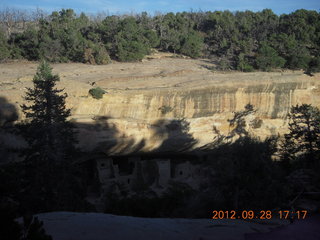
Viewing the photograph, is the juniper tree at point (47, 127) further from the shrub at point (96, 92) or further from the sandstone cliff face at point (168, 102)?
the shrub at point (96, 92)

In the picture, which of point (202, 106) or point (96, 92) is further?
point (202, 106)

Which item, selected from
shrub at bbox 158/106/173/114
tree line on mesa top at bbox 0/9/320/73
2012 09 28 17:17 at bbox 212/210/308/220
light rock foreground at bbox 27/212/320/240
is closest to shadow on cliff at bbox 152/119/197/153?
shrub at bbox 158/106/173/114

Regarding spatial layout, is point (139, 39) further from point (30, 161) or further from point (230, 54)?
point (30, 161)

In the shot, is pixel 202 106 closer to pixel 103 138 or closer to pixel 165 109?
pixel 165 109

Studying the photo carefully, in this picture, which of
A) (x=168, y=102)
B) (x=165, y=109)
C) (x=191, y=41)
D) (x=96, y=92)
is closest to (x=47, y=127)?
(x=96, y=92)

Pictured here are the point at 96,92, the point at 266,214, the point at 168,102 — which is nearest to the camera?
the point at 266,214

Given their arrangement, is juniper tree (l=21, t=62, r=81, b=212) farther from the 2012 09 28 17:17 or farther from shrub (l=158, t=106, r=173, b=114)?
the 2012 09 28 17:17

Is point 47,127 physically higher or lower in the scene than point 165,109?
lower
